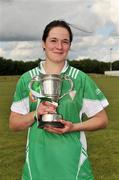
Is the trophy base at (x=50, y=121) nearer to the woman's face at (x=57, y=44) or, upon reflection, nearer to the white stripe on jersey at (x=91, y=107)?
the white stripe on jersey at (x=91, y=107)

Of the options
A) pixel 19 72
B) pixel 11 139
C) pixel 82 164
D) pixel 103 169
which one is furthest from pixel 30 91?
pixel 19 72

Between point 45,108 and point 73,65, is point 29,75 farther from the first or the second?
point 73,65

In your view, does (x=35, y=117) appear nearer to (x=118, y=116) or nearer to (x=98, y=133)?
(x=98, y=133)

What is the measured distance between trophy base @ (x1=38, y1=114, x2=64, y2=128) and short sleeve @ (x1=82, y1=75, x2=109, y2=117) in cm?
29

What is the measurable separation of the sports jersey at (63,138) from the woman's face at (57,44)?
0.30 feet

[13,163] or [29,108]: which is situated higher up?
[29,108]

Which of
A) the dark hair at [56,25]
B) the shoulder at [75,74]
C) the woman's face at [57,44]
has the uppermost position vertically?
the dark hair at [56,25]

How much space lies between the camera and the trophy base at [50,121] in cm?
324

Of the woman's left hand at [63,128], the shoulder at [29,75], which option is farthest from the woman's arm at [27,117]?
the shoulder at [29,75]

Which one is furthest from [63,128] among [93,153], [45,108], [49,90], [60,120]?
[93,153]

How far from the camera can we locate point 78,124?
3.40m

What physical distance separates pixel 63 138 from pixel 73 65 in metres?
120

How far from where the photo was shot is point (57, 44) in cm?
351

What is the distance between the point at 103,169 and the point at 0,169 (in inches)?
76.5
